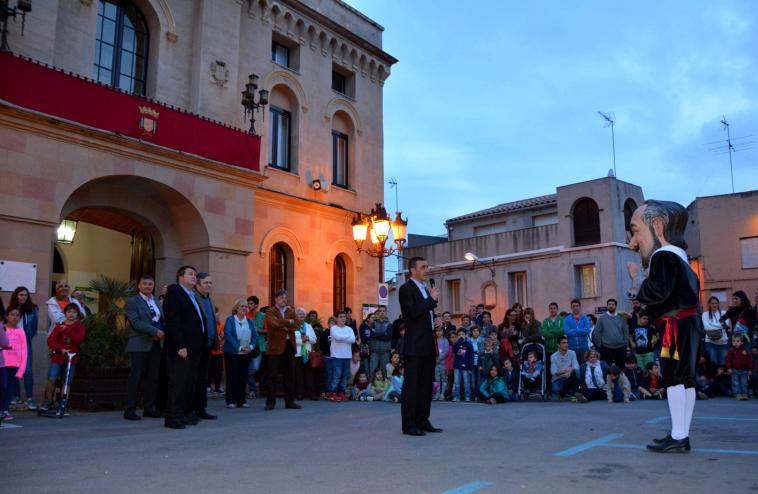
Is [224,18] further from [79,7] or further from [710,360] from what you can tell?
[710,360]

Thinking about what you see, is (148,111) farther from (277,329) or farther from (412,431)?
(412,431)

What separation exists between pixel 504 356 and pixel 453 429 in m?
6.28

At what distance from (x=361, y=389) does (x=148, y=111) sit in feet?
23.8

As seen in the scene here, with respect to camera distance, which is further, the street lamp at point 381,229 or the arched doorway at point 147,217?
the street lamp at point 381,229

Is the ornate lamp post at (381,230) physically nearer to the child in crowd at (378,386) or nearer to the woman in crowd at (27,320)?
the child in crowd at (378,386)

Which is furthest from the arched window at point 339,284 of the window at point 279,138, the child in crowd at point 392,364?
the child in crowd at point 392,364

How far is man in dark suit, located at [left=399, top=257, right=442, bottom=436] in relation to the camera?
7.16 m

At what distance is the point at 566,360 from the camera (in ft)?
42.1

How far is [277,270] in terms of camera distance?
17922mm

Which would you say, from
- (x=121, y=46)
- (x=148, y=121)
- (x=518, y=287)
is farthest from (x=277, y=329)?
(x=518, y=287)

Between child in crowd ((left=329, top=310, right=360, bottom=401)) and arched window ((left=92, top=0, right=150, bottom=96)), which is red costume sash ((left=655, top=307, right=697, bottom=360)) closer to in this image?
child in crowd ((left=329, top=310, right=360, bottom=401))

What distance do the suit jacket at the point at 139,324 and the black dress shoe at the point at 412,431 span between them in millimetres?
4050

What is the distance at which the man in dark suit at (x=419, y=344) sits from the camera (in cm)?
716

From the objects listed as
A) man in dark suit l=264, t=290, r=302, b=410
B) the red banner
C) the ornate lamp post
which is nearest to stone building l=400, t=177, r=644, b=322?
the ornate lamp post
